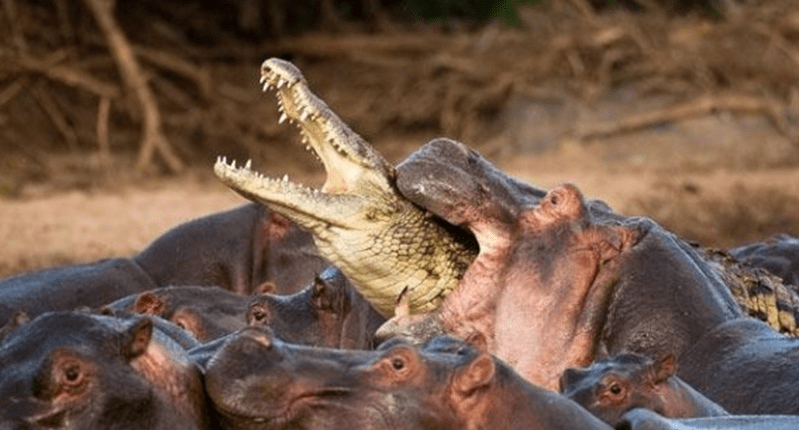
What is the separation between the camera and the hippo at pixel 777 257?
6.48 meters

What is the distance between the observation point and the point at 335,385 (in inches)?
155

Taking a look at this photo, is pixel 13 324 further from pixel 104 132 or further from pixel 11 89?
pixel 11 89

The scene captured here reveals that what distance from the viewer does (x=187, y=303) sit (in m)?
6.05

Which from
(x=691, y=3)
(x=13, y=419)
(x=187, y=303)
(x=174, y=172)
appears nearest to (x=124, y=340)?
(x=13, y=419)

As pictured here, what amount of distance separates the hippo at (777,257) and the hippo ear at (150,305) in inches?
61.0

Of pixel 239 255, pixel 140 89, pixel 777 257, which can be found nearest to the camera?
pixel 777 257

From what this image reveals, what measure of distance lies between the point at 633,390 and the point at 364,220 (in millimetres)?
1123

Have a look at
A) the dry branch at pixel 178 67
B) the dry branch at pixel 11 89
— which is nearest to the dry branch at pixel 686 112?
the dry branch at pixel 178 67

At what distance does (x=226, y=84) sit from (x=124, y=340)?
38.5 feet

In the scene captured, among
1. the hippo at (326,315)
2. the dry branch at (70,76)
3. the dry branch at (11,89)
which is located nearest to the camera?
the hippo at (326,315)

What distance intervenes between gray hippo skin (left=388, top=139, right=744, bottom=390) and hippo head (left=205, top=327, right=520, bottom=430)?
1.14 meters

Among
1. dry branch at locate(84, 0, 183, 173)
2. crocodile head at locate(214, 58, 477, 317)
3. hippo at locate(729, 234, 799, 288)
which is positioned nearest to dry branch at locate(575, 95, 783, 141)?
dry branch at locate(84, 0, 183, 173)

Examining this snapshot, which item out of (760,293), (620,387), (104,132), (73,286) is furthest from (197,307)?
(104,132)

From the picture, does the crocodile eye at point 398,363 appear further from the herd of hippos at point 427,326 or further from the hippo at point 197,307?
the hippo at point 197,307
